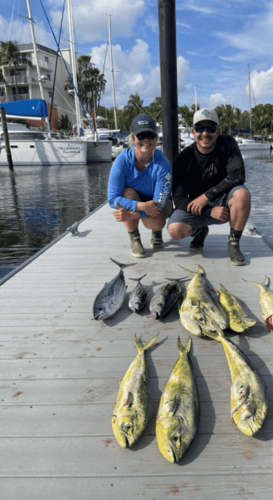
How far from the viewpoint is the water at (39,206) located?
8906mm

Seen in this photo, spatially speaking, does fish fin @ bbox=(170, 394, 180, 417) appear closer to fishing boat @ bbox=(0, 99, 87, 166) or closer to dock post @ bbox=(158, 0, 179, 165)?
dock post @ bbox=(158, 0, 179, 165)

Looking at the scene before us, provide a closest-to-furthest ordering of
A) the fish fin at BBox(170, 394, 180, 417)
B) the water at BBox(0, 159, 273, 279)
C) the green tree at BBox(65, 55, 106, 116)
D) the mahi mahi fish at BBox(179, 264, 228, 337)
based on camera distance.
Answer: the fish fin at BBox(170, 394, 180, 417) → the mahi mahi fish at BBox(179, 264, 228, 337) → the water at BBox(0, 159, 273, 279) → the green tree at BBox(65, 55, 106, 116)

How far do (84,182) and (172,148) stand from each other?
1595cm

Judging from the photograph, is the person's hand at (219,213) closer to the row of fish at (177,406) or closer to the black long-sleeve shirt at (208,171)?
the black long-sleeve shirt at (208,171)

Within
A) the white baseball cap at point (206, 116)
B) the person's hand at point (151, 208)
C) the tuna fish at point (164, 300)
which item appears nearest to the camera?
the tuna fish at point (164, 300)

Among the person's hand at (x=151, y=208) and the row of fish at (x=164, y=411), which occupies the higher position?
the person's hand at (x=151, y=208)

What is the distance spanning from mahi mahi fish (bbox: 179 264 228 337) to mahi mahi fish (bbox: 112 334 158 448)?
1.78 ft

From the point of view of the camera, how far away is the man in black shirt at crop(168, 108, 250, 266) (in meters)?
3.47

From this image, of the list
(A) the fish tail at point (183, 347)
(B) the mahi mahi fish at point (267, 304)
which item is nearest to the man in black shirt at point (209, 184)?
(B) the mahi mahi fish at point (267, 304)

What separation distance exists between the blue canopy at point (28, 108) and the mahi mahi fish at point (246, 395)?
29787 mm

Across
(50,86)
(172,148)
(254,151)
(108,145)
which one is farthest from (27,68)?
(172,148)

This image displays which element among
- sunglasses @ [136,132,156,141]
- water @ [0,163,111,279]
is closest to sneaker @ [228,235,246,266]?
sunglasses @ [136,132,156,141]

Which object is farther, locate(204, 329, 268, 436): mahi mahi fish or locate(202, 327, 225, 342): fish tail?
locate(202, 327, 225, 342): fish tail

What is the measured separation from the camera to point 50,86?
4862cm
